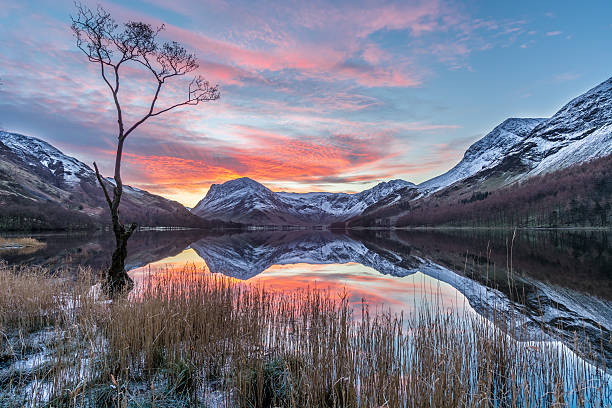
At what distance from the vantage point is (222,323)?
7.51 meters

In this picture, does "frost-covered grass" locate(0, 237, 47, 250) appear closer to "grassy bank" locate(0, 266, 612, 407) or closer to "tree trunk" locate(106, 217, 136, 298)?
"tree trunk" locate(106, 217, 136, 298)

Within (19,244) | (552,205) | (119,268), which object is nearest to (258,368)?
(119,268)

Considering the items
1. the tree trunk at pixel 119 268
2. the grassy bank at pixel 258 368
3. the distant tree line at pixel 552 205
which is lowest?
the grassy bank at pixel 258 368

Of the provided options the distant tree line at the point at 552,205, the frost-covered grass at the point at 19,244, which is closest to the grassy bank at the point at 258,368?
the frost-covered grass at the point at 19,244

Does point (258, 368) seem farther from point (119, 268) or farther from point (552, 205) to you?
point (552, 205)

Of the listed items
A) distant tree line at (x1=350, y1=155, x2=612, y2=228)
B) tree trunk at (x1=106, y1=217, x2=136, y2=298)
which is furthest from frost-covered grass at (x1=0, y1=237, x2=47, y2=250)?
distant tree line at (x1=350, y1=155, x2=612, y2=228)

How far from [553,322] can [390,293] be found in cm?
627

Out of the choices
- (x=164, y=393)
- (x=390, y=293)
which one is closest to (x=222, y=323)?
(x=164, y=393)

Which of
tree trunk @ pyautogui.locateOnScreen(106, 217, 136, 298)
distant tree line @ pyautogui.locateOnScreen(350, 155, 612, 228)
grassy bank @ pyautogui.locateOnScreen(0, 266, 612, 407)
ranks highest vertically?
distant tree line @ pyautogui.locateOnScreen(350, 155, 612, 228)

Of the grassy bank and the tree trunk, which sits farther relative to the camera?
the tree trunk

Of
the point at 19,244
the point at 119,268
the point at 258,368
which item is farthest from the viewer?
the point at 19,244

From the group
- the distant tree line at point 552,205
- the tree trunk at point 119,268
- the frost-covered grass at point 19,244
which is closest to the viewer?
the tree trunk at point 119,268

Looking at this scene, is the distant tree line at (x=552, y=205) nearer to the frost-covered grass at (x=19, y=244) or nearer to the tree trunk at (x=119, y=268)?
the tree trunk at (x=119, y=268)

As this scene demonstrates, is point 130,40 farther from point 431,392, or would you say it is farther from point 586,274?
point 586,274
